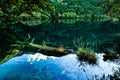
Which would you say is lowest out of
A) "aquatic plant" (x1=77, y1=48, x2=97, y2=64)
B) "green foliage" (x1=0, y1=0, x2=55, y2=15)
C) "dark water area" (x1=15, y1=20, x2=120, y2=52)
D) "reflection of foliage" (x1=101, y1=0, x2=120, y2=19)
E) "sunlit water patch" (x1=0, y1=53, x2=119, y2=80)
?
"dark water area" (x1=15, y1=20, x2=120, y2=52)

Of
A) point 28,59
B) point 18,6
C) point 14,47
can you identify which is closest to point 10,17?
point 18,6

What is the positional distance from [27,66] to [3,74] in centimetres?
61

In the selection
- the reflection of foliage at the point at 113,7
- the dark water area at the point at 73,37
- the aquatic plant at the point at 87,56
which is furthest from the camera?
the dark water area at the point at 73,37

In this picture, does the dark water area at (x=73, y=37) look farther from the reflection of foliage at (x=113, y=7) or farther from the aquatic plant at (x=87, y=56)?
the reflection of foliage at (x=113, y=7)

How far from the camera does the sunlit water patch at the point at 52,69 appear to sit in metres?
5.85

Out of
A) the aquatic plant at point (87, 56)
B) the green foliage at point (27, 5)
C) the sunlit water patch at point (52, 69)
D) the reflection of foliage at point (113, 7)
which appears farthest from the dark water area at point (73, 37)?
the green foliage at point (27, 5)

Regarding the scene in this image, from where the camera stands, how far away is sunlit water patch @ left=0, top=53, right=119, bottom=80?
5.85 m

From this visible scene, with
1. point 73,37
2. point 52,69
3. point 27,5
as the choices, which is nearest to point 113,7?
point 52,69

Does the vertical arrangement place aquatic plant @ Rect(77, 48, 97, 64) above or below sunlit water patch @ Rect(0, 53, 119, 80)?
below

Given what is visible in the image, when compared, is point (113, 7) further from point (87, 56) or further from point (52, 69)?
point (52, 69)

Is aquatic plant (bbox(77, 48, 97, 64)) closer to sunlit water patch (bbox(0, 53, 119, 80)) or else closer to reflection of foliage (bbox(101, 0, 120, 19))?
sunlit water patch (bbox(0, 53, 119, 80))

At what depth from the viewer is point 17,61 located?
657cm

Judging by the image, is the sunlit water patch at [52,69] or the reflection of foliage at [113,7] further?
the reflection of foliage at [113,7]

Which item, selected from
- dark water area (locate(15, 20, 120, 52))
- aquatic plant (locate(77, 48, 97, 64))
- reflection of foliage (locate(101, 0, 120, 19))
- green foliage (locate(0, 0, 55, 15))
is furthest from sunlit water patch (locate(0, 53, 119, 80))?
green foliage (locate(0, 0, 55, 15))
